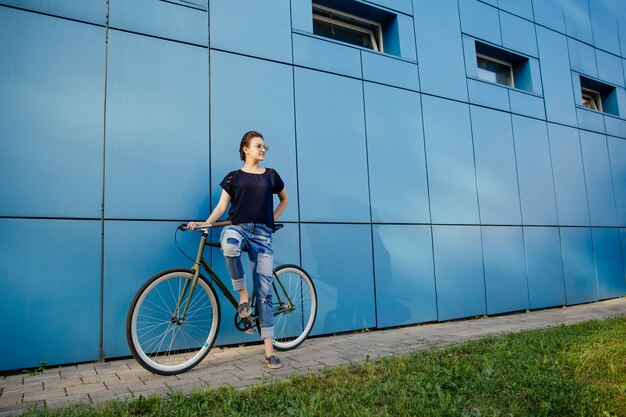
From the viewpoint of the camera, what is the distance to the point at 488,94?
7422 mm

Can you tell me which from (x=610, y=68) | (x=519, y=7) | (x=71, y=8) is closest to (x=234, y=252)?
(x=71, y=8)

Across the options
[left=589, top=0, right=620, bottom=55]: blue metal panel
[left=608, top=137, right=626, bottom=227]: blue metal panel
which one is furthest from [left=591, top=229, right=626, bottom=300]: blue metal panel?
[left=589, top=0, right=620, bottom=55]: blue metal panel

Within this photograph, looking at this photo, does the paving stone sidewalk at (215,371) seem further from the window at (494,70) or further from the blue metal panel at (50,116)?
the window at (494,70)

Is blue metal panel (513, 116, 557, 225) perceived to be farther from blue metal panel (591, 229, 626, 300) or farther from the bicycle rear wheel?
the bicycle rear wheel

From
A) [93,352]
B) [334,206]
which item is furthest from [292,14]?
[93,352]

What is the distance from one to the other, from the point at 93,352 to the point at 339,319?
273 cm

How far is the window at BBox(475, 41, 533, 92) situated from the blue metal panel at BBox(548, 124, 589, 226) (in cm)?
108

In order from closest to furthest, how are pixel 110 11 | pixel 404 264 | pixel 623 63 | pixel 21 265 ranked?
pixel 21 265
pixel 110 11
pixel 404 264
pixel 623 63

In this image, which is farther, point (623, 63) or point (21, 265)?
point (623, 63)

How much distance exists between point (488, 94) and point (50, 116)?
6607 millimetres

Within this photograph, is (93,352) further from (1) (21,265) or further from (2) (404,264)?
(2) (404,264)

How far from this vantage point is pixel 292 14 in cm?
556

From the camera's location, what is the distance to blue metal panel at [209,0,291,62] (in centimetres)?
500

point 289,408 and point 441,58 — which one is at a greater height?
point 441,58
